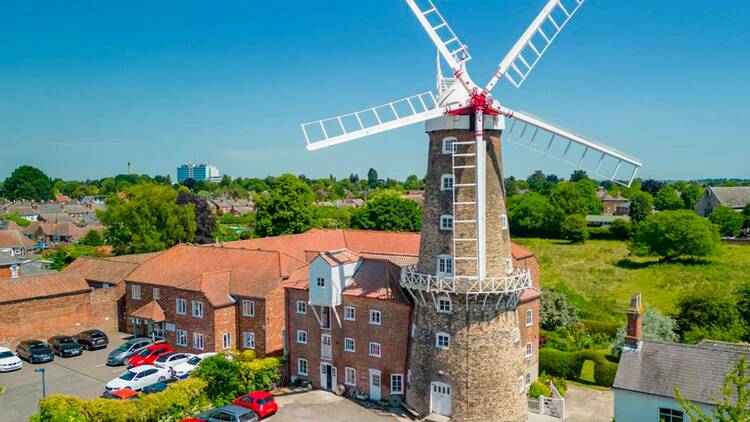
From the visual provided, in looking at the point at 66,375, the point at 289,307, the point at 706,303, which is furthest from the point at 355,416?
the point at 706,303

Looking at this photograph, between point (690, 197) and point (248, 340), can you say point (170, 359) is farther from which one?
point (690, 197)

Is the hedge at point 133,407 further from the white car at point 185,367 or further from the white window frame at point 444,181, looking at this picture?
the white window frame at point 444,181

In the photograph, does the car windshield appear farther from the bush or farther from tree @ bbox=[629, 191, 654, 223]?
tree @ bbox=[629, 191, 654, 223]

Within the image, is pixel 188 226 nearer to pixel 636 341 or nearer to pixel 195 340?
pixel 195 340

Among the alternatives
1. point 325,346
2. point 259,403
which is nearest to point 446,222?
point 325,346

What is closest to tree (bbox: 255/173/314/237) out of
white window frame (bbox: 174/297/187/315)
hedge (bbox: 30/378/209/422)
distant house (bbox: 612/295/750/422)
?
white window frame (bbox: 174/297/187/315)
